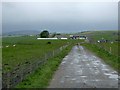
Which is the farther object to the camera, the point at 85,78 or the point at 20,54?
the point at 20,54

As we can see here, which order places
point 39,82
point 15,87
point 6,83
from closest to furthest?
point 6,83 < point 15,87 < point 39,82

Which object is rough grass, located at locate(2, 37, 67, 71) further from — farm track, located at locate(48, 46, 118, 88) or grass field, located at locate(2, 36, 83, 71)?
farm track, located at locate(48, 46, 118, 88)

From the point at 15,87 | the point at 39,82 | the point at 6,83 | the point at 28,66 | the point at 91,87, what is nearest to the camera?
the point at 6,83

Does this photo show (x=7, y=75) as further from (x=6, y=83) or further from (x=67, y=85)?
(x=67, y=85)

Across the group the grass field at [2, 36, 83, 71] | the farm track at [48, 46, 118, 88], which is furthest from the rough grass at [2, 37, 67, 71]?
the farm track at [48, 46, 118, 88]

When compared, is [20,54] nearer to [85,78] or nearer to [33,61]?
[33,61]

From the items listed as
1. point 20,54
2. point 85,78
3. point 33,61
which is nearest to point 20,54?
point 20,54

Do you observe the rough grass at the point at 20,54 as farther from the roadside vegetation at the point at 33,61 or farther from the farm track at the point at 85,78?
the farm track at the point at 85,78

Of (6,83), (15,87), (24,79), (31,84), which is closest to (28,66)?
(24,79)

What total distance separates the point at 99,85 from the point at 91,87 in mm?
805

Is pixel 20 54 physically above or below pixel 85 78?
below

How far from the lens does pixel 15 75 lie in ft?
46.0

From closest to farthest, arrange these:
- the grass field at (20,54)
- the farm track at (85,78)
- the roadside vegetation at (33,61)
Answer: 1. the farm track at (85,78)
2. the roadside vegetation at (33,61)
3. the grass field at (20,54)

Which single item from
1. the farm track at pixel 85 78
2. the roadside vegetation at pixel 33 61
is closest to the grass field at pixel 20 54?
the roadside vegetation at pixel 33 61
